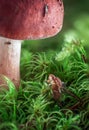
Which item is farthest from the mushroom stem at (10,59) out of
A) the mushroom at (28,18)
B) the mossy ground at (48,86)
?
the mushroom at (28,18)

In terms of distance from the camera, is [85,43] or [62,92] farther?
[85,43]

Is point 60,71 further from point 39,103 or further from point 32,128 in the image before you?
point 32,128

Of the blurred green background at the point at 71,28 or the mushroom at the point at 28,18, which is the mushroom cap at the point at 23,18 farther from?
the blurred green background at the point at 71,28

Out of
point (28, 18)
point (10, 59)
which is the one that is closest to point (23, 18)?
point (28, 18)

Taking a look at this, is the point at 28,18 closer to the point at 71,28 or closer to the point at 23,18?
the point at 23,18

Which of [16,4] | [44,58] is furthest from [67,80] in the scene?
[16,4]

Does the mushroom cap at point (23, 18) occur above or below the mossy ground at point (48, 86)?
above
